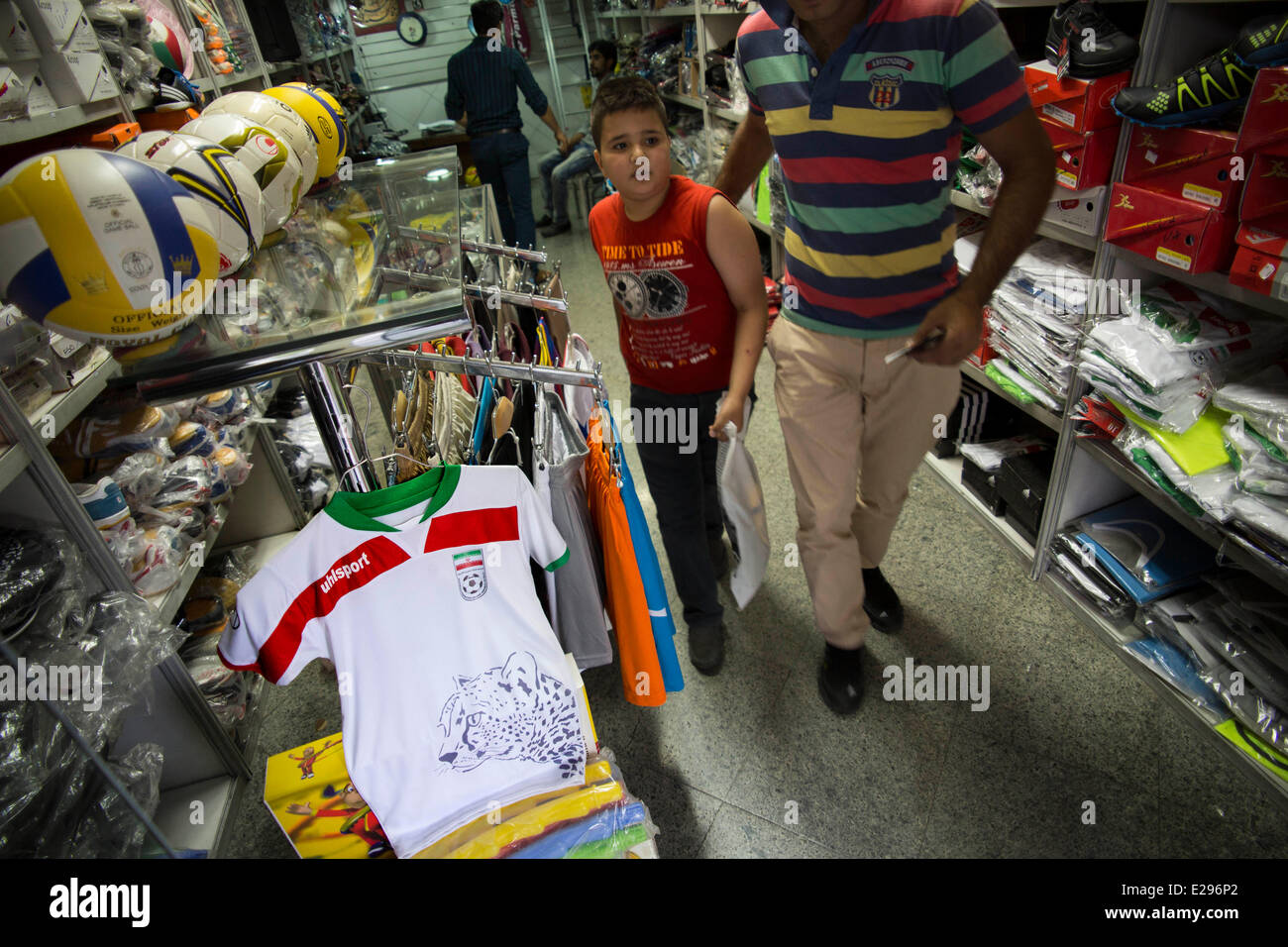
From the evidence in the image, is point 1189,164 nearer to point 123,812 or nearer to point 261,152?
point 261,152

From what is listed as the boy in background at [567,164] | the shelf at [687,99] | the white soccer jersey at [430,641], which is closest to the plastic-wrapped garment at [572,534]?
the white soccer jersey at [430,641]

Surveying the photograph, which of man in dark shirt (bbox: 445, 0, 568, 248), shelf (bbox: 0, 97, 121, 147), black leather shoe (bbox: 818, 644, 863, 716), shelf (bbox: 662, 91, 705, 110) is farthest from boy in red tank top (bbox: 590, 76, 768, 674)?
man in dark shirt (bbox: 445, 0, 568, 248)

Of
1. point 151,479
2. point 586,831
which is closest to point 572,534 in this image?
point 586,831

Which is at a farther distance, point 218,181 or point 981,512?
point 981,512

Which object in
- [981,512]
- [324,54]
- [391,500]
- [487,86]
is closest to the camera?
[391,500]

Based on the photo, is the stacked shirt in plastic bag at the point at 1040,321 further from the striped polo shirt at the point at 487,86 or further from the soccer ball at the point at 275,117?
the striped polo shirt at the point at 487,86

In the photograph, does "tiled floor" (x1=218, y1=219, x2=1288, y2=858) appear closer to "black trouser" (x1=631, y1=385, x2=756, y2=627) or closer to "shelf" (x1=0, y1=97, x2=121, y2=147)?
"black trouser" (x1=631, y1=385, x2=756, y2=627)

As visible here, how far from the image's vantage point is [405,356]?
4.01ft

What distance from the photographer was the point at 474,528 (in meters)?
1.15

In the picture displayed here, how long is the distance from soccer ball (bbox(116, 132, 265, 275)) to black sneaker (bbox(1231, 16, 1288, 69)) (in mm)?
1804

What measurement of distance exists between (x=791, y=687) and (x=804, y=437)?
2.38ft

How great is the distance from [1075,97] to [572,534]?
59.7 inches
